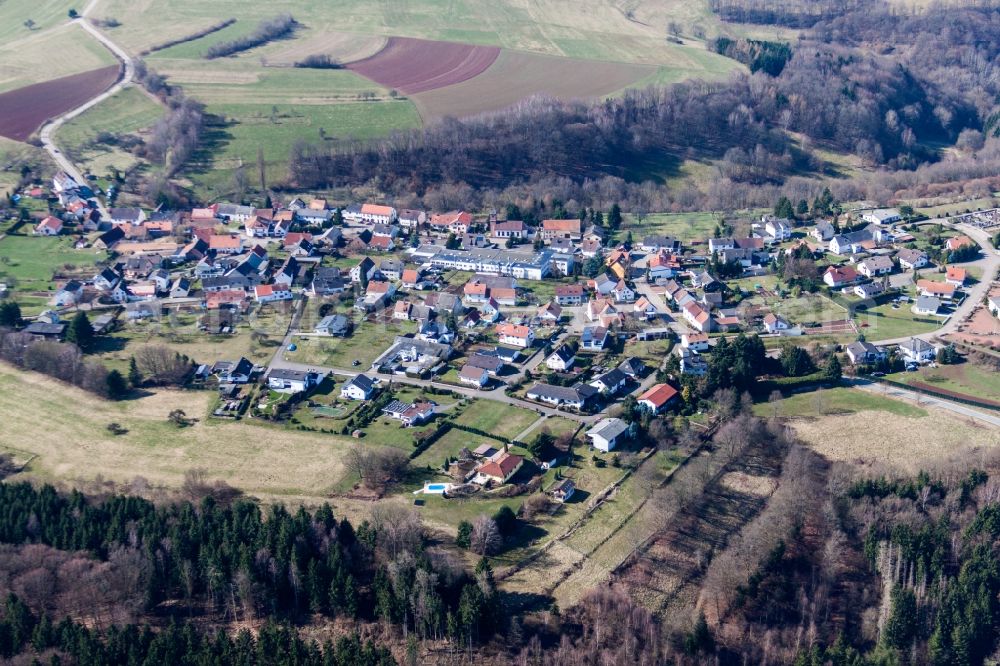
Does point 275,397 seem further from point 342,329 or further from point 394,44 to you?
point 394,44

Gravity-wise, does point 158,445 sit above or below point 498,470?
below

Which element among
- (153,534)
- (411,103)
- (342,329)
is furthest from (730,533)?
(411,103)

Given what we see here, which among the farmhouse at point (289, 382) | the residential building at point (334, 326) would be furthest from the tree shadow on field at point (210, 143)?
the farmhouse at point (289, 382)

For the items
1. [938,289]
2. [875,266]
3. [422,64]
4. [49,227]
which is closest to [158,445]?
[49,227]

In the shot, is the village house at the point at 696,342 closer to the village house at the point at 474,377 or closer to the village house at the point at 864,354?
the village house at the point at 864,354

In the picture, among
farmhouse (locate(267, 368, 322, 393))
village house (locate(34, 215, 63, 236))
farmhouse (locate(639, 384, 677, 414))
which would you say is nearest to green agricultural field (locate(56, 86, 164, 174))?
village house (locate(34, 215, 63, 236))

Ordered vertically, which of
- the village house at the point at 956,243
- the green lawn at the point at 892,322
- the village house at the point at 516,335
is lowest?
the village house at the point at 516,335

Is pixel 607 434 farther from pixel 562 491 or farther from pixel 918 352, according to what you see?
pixel 918 352
